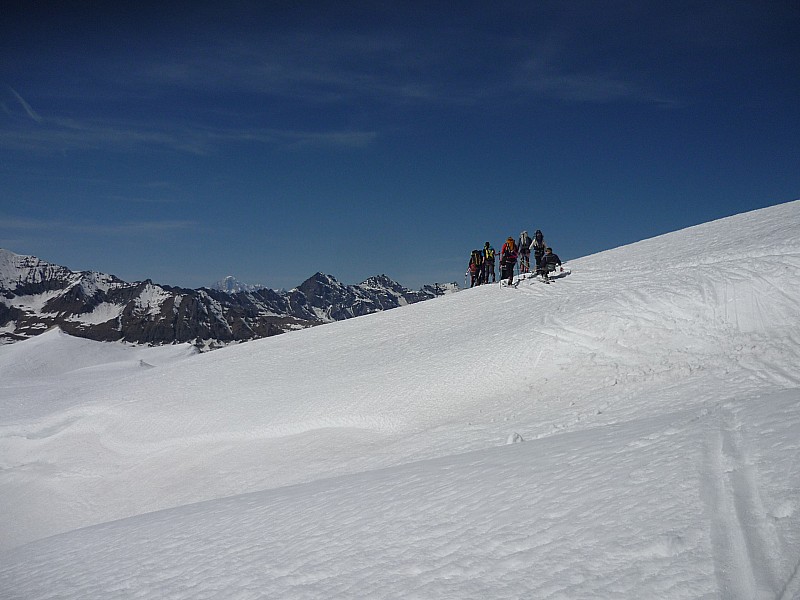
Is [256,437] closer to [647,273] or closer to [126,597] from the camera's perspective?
[126,597]

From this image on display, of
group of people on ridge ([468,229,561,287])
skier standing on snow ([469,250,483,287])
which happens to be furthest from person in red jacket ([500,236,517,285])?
skier standing on snow ([469,250,483,287])

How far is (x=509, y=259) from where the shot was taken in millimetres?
25328

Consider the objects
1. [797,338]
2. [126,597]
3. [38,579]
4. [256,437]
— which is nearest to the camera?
[126,597]

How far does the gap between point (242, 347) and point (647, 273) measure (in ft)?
64.2

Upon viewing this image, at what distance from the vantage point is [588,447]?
22.1 ft

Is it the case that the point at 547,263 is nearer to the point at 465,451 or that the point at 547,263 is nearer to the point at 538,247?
the point at 538,247

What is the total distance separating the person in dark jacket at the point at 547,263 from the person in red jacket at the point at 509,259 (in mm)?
1365

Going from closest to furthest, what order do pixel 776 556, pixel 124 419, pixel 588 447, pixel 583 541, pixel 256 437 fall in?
pixel 776 556 → pixel 583 541 → pixel 588 447 → pixel 256 437 → pixel 124 419

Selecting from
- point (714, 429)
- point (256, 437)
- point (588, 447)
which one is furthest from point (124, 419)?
point (714, 429)

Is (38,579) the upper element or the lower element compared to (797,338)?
lower

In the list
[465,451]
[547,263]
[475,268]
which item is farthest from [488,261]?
[465,451]

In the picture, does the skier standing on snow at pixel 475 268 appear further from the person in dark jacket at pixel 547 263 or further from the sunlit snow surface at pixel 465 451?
the person in dark jacket at pixel 547 263

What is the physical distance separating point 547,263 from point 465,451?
612 inches

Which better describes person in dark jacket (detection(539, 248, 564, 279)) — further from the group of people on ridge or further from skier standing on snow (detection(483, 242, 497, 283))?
skier standing on snow (detection(483, 242, 497, 283))
